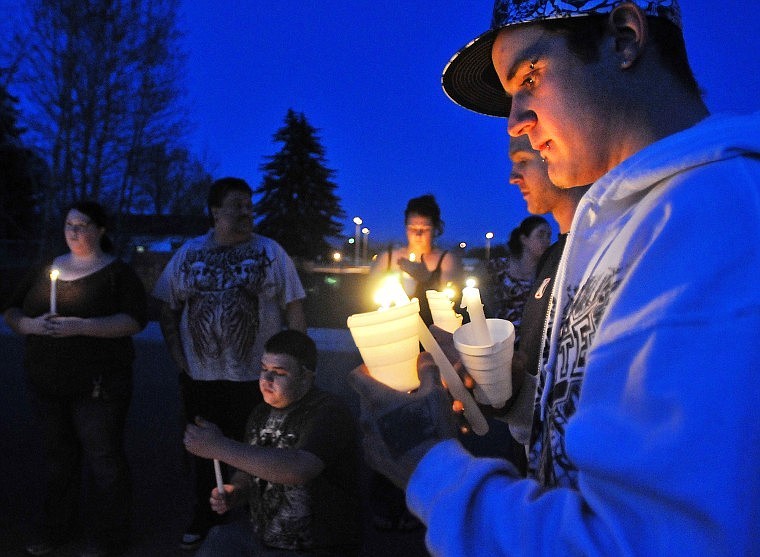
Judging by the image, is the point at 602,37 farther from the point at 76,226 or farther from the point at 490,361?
the point at 76,226

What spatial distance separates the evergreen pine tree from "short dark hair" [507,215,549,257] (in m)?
30.7

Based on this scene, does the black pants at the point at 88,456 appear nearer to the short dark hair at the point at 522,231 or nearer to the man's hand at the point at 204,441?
the man's hand at the point at 204,441

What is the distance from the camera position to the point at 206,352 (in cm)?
396

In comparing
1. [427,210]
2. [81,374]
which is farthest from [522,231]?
[81,374]

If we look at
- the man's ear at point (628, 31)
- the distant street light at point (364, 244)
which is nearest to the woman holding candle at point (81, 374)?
the man's ear at point (628, 31)

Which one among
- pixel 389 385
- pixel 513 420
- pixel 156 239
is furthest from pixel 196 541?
pixel 156 239

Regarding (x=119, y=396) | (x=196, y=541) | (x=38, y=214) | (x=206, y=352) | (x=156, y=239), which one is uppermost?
(x=156, y=239)

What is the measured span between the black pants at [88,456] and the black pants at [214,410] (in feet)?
1.48

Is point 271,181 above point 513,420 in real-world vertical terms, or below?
above

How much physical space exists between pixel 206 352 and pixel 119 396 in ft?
2.08

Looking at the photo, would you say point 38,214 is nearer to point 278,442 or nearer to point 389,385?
point 278,442

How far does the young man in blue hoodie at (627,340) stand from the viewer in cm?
62

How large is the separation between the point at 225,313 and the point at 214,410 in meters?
0.69

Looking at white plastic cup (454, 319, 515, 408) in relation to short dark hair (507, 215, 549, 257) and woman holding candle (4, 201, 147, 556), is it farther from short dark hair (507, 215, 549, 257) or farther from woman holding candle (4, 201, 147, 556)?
short dark hair (507, 215, 549, 257)
